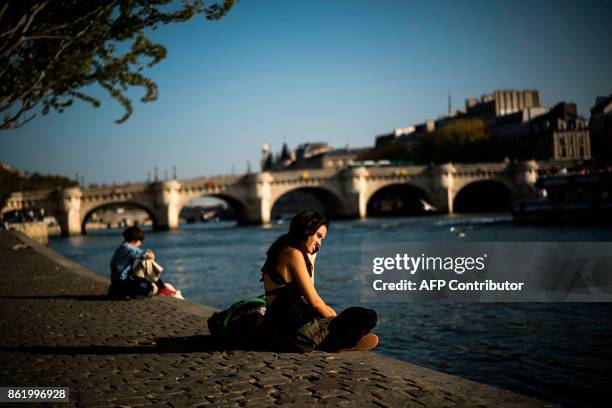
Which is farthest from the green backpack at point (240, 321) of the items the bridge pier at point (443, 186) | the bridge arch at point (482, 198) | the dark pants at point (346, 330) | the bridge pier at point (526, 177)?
the bridge arch at point (482, 198)

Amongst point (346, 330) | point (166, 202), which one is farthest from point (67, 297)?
point (166, 202)

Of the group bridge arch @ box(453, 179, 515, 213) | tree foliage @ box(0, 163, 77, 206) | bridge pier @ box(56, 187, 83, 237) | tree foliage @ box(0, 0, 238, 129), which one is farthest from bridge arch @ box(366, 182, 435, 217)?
tree foliage @ box(0, 0, 238, 129)

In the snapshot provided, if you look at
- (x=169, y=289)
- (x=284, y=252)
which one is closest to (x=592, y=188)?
(x=169, y=289)

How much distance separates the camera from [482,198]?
85.6 m

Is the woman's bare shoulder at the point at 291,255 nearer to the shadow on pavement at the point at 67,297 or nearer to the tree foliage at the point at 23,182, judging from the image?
the shadow on pavement at the point at 67,297

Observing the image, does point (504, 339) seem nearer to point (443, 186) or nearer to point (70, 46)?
point (70, 46)

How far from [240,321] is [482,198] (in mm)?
83032

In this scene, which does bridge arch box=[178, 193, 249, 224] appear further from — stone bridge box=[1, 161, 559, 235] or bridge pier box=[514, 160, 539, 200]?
bridge pier box=[514, 160, 539, 200]

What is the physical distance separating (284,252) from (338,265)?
54.1 feet

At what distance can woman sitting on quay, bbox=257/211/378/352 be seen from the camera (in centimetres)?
524

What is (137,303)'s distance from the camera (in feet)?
31.0

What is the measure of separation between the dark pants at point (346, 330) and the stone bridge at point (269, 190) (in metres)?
56.4

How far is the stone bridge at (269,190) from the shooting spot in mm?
60094

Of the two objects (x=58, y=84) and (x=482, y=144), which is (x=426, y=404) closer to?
(x=58, y=84)
